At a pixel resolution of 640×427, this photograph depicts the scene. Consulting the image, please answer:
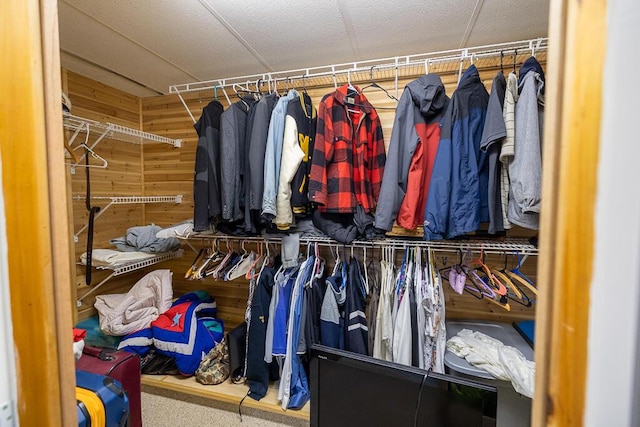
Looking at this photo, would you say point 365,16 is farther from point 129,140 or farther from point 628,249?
point 129,140

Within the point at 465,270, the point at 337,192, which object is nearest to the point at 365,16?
the point at 337,192

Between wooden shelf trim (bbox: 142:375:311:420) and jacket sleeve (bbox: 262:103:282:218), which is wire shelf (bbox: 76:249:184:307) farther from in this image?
jacket sleeve (bbox: 262:103:282:218)

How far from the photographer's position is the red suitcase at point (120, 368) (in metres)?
1.02

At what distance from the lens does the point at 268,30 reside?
1.49 metres

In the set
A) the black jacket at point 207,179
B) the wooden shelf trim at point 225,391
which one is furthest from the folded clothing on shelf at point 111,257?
the wooden shelf trim at point 225,391

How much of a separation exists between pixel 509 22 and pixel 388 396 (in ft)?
6.09

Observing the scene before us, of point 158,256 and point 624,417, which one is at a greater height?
point 624,417

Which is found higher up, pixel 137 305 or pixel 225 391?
pixel 137 305

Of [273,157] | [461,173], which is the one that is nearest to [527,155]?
[461,173]

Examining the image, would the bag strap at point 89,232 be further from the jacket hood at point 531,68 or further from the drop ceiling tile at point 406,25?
the jacket hood at point 531,68

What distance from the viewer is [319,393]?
3.29 ft

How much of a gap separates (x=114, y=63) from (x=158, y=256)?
1.38 m

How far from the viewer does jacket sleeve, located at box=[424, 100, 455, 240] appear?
1424mm

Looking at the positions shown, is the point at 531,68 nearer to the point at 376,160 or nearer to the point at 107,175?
the point at 376,160
